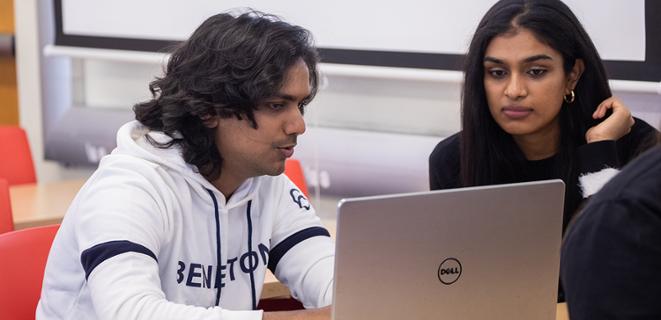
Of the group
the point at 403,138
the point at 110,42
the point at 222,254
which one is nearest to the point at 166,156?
the point at 222,254

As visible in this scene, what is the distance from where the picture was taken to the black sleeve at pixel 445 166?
2424mm

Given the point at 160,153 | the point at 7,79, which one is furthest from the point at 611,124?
the point at 7,79

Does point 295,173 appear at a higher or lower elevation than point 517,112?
lower

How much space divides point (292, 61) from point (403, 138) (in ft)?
5.72

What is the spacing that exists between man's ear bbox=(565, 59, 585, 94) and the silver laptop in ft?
3.02

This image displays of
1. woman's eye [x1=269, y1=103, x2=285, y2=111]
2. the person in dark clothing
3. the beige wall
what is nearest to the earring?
the person in dark clothing

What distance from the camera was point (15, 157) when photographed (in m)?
3.79

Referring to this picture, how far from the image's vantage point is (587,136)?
2326 mm

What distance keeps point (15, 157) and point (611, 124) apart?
2378mm

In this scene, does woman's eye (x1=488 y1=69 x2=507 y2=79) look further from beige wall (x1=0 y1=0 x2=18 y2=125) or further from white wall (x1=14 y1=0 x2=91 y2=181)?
beige wall (x1=0 y1=0 x2=18 y2=125)

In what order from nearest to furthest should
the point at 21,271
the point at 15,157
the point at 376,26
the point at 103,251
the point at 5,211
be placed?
the point at 103,251
the point at 21,271
the point at 5,211
the point at 376,26
the point at 15,157

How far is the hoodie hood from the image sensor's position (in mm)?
1831

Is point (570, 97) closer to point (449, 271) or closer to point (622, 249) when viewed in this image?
point (449, 271)

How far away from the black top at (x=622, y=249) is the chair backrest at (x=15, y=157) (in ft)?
10.4
